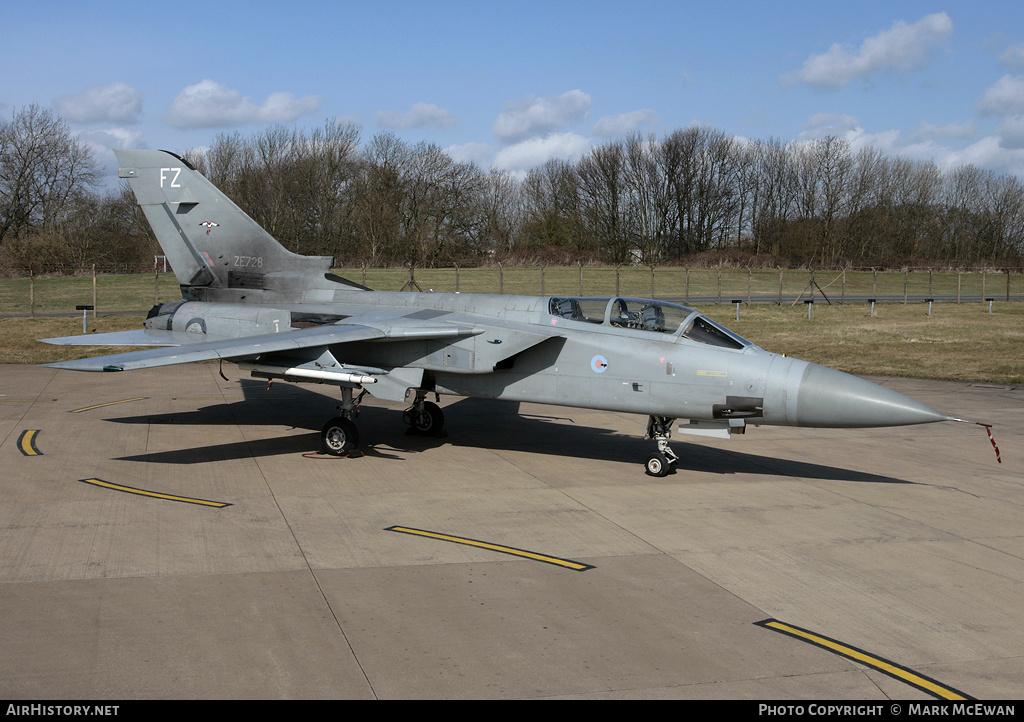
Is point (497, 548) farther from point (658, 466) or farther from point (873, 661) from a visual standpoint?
point (658, 466)

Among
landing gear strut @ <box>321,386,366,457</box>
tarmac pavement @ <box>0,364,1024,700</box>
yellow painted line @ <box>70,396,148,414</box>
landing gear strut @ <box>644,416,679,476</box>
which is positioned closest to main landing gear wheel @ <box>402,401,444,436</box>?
tarmac pavement @ <box>0,364,1024,700</box>

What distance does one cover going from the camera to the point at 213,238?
1603 cm

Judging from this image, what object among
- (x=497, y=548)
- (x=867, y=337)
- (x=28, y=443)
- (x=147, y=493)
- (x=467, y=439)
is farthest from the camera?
(x=867, y=337)

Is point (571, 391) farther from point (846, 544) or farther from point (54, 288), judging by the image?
point (54, 288)

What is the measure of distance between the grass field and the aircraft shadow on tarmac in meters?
11.2

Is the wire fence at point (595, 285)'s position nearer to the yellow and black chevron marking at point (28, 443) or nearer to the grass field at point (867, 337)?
the grass field at point (867, 337)

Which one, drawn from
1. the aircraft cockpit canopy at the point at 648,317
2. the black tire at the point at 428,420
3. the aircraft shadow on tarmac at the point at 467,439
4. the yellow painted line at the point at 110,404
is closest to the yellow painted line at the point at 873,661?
the aircraft cockpit canopy at the point at 648,317

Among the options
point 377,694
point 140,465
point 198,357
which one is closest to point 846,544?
point 377,694

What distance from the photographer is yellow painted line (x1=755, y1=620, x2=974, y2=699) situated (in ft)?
18.5

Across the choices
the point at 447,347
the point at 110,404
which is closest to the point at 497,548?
the point at 447,347

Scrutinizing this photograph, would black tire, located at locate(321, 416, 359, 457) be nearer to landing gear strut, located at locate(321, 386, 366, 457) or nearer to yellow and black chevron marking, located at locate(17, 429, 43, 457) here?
landing gear strut, located at locate(321, 386, 366, 457)

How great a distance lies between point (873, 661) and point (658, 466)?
597 centimetres

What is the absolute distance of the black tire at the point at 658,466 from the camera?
1197 centimetres
